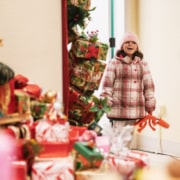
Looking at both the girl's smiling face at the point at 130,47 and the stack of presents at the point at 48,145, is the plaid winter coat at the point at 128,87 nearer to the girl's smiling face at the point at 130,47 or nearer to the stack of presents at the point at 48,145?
the girl's smiling face at the point at 130,47

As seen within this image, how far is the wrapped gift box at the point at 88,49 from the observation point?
156 centimetres

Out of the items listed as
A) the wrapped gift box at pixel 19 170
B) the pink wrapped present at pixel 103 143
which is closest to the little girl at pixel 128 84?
the pink wrapped present at pixel 103 143

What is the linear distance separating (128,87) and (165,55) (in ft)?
2.51

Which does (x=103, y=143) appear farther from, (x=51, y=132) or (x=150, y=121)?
(x=150, y=121)

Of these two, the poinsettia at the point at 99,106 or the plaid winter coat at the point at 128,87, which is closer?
the poinsettia at the point at 99,106

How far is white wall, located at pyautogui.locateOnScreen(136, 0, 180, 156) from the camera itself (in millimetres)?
2502

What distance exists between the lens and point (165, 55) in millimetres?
2568

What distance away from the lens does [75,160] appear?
2.78ft

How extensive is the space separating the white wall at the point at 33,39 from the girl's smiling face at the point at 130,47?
0.60 metres

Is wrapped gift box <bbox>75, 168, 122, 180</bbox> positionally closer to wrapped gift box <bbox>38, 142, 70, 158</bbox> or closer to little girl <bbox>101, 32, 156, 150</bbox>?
wrapped gift box <bbox>38, 142, 70, 158</bbox>

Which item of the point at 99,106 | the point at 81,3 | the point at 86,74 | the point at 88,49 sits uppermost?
the point at 81,3

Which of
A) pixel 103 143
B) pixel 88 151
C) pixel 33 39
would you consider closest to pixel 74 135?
pixel 103 143

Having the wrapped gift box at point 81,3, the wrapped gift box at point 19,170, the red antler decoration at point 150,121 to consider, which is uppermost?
the wrapped gift box at point 81,3

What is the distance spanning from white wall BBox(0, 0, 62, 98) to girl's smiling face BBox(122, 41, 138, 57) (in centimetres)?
60
